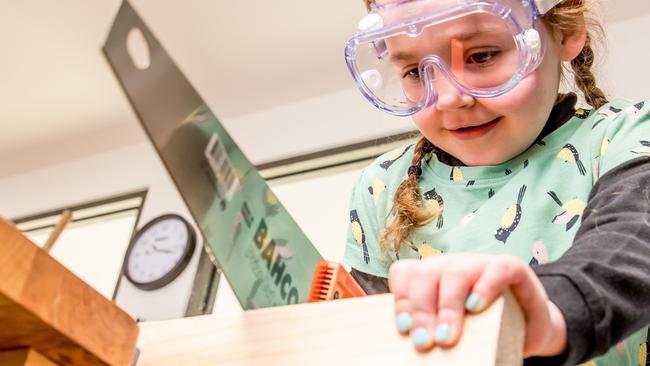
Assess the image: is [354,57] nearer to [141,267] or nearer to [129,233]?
[141,267]

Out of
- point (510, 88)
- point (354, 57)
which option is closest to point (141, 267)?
point (354, 57)

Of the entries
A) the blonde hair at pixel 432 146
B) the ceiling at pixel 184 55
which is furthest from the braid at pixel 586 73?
the ceiling at pixel 184 55

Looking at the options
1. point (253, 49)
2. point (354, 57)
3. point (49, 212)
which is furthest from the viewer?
point (49, 212)

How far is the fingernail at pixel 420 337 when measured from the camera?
13.0 inches

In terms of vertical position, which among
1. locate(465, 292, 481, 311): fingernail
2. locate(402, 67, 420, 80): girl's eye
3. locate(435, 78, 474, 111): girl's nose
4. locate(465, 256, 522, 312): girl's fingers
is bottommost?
locate(465, 292, 481, 311): fingernail

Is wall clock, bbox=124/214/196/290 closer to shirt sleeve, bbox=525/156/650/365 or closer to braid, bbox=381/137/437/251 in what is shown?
braid, bbox=381/137/437/251

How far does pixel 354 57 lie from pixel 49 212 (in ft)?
7.95

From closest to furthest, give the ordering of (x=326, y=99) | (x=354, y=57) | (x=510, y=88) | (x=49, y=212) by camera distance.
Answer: (x=510, y=88), (x=354, y=57), (x=326, y=99), (x=49, y=212)

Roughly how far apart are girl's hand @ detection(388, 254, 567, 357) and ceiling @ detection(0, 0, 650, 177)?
74.3 inches

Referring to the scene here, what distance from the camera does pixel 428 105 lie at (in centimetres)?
83

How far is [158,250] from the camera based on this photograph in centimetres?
236

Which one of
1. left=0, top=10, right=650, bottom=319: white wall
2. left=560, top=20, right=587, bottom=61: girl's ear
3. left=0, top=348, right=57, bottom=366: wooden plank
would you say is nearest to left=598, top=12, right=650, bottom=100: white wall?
left=0, top=10, right=650, bottom=319: white wall

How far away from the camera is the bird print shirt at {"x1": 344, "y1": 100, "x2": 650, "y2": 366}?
72 cm

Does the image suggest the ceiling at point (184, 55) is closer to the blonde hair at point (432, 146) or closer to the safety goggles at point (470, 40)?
the blonde hair at point (432, 146)
